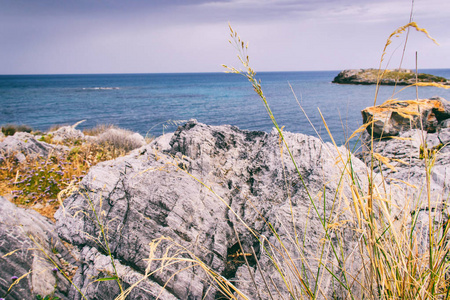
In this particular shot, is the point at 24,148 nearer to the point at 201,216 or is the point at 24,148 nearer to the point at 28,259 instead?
the point at 28,259

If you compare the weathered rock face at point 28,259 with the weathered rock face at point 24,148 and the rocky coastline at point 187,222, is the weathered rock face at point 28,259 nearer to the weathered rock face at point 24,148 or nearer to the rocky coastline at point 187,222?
the rocky coastline at point 187,222

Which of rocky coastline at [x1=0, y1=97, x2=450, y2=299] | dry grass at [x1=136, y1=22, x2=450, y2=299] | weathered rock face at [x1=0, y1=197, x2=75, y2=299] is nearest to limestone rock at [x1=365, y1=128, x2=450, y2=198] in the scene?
rocky coastline at [x1=0, y1=97, x2=450, y2=299]

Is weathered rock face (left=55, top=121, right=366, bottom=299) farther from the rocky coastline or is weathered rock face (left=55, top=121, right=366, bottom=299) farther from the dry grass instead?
the dry grass

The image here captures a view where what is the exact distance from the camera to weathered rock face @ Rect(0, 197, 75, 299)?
3402 millimetres

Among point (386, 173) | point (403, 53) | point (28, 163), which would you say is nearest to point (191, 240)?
point (403, 53)

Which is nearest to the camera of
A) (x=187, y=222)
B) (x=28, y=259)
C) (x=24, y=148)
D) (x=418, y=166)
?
(x=187, y=222)

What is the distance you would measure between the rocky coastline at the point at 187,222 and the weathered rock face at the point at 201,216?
0.04ft

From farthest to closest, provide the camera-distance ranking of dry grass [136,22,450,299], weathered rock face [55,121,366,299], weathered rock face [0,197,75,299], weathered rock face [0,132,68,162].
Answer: weathered rock face [0,132,68,162] < weathered rock face [0,197,75,299] < weathered rock face [55,121,366,299] < dry grass [136,22,450,299]

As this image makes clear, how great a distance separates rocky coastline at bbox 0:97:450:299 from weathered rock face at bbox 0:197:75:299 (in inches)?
0.5

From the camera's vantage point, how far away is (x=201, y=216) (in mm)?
3445

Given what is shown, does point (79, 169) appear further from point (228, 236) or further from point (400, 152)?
point (400, 152)

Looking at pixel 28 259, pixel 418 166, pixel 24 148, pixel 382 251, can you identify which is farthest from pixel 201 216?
pixel 24 148

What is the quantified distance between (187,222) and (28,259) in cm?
242

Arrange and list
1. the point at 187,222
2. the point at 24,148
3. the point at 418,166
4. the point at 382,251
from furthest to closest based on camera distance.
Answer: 1. the point at 24,148
2. the point at 418,166
3. the point at 187,222
4. the point at 382,251
